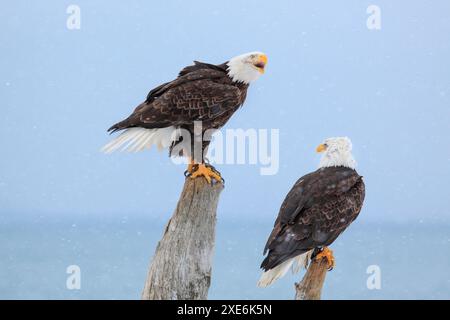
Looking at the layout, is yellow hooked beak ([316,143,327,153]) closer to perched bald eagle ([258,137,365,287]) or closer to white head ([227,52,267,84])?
perched bald eagle ([258,137,365,287])

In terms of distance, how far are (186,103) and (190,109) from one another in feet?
0.16

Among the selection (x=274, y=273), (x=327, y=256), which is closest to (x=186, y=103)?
(x=274, y=273)

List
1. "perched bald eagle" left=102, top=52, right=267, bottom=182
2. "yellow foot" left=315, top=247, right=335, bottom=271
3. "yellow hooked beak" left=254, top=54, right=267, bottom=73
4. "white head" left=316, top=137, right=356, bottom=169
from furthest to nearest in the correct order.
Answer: "yellow hooked beak" left=254, top=54, right=267, bottom=73 < "white head" left=316, top=137, right=356, bottom=169 < "perched bald eagle" left=102, top=52, right=267, bottom=182 < "yellow foot" left=315, top=247, right=335, bottom=271

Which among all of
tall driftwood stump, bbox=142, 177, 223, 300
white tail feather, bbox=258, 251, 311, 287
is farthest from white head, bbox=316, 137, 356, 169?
→ tall driftwood stump, bbox=142, 177, 223, 300

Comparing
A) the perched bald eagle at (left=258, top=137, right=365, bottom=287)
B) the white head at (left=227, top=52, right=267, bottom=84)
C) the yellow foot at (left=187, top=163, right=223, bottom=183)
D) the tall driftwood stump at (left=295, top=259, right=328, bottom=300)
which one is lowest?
the tall driftwood stump at (left=295, top=259, right=328, bottom=300)

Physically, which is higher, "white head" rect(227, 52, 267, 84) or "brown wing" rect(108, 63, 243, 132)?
"white head" rect(227, 52, 267, 84)

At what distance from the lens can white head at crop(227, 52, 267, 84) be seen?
4684 millimetres

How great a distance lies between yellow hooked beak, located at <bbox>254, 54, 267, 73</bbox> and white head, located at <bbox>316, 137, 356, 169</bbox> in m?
0.68

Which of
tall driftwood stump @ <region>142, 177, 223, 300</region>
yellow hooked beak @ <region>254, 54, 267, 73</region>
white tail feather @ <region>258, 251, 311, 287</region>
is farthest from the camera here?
yellow hooked beak @ <region>254, 54, 267, 73</region>

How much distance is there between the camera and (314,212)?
13.9 feet

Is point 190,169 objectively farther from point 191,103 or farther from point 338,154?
point 338,154

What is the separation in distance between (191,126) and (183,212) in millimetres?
639

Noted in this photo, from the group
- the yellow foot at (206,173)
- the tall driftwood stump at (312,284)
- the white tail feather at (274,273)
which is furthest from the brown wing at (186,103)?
the tall driftwood stump at (312,284)
